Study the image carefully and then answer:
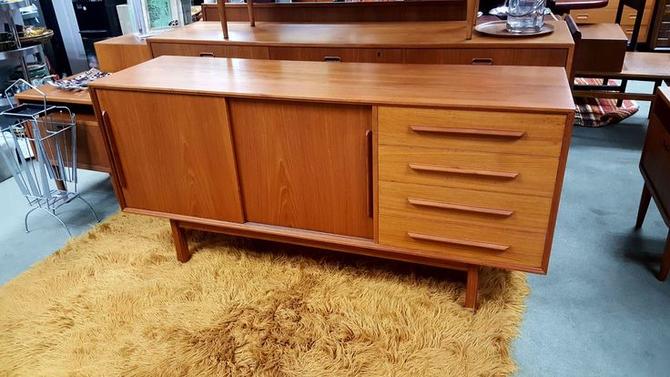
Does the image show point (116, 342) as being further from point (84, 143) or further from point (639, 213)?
point (639, 213)

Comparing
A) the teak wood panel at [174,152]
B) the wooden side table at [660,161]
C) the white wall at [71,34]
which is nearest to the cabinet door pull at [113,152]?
the teak wood panel at [174,152]

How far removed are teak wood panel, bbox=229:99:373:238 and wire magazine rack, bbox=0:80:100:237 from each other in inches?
39.0

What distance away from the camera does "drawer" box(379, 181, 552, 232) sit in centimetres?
132

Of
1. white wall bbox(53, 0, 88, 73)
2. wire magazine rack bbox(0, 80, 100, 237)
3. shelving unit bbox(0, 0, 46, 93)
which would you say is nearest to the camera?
wire magazine rack bbox(0, 80, 100, 237)

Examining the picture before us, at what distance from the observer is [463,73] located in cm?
154

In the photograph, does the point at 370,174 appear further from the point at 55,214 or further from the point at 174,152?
the point at 55,214

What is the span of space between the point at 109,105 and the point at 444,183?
115 cm

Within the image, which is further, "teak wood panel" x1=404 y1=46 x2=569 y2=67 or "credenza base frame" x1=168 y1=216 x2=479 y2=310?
"teak wood panel" x1=404 y1=46 x2=569 y2=67

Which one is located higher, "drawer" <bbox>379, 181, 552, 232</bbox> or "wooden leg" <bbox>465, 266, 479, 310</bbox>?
"drawer" <bbox>379, 181, 552, 232</bbox>

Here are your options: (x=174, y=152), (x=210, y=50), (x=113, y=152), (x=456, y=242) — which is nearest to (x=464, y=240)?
(x=456, y=242)

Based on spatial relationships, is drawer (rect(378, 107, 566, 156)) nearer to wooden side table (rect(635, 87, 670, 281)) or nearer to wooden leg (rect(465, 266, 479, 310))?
wooden leg (rect(465, 266, 479, 310))

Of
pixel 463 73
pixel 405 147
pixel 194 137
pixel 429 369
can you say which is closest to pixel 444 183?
pixel 405 147

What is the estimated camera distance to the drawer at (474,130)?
1.21 metres

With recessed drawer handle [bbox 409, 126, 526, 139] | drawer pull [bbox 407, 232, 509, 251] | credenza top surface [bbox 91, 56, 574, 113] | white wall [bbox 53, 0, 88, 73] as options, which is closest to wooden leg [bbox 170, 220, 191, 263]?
credenza top surface [bbox 91, 56, 574, 113]
